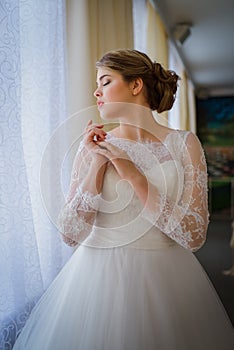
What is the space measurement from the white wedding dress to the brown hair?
0.26ft

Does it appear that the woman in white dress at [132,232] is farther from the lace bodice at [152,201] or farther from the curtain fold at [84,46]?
the curtain fold at [84,46]

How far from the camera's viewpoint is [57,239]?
1250mm

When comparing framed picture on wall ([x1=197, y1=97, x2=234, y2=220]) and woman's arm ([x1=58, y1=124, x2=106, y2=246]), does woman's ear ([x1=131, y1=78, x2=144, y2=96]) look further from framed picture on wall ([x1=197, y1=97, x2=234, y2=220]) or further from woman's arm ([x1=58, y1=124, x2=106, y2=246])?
framed picture on wall ([x1=197, y1=97, x2=234, y2=220])

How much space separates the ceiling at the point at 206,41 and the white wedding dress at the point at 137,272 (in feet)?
6.18

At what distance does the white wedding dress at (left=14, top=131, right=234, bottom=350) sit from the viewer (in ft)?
2.49

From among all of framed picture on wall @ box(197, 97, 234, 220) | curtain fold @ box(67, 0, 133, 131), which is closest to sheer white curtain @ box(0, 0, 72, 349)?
curtain fold @ box(67, 0, 133, 131)

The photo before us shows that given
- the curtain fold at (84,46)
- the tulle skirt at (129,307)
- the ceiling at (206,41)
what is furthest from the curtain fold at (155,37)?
the tulle skirt at (129,307)

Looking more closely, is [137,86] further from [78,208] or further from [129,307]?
[129,307]


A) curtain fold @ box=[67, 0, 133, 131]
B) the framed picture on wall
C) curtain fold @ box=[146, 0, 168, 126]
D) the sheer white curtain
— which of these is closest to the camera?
the sheer white curtain

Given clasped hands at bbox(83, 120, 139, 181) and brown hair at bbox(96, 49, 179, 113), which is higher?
brown hair at bbox(96, 49, 179, 113)

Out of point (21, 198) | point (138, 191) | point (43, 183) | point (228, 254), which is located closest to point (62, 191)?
point (43, 183)

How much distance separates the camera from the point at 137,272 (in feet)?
2.64

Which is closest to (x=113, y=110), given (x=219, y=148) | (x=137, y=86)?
(x=137, y=86)

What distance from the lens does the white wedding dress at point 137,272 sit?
76 centimetres
